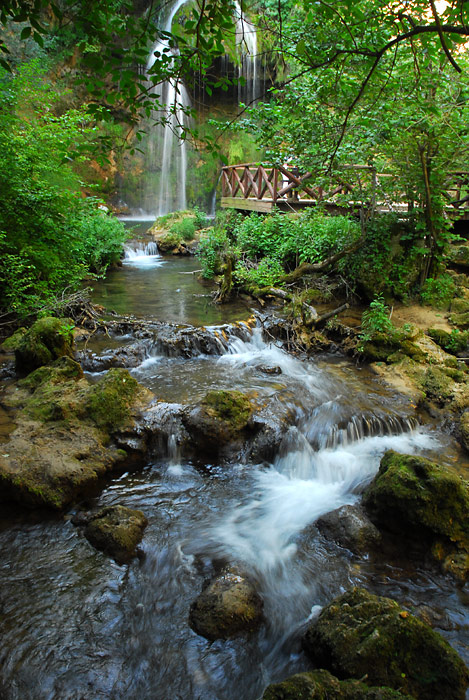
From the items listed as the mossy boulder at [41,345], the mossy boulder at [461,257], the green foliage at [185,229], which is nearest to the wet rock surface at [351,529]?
the mossy boulder at [41,345]

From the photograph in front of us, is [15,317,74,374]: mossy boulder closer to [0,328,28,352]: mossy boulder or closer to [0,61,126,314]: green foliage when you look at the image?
[0,328,28,352]: mossy boulder

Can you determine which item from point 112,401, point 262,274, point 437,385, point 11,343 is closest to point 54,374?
point 112,401

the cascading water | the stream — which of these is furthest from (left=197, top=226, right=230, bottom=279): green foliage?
the cascading water

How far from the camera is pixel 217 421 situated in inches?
188

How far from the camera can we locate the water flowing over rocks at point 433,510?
3.43 meters

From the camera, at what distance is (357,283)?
341 inches

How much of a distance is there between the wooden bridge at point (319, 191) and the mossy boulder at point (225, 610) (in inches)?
183

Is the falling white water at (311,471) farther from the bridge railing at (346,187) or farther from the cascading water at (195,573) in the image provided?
the bridge railing at (346,187)

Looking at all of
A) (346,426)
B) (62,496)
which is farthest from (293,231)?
(62,496)

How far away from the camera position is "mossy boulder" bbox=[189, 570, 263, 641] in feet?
9.38

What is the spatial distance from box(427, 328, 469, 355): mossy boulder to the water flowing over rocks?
165 inches

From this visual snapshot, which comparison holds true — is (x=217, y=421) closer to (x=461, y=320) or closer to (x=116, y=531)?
(x=116, y=531)

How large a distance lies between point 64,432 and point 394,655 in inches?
139

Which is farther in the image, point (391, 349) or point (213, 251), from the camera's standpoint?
point (213, 251)
